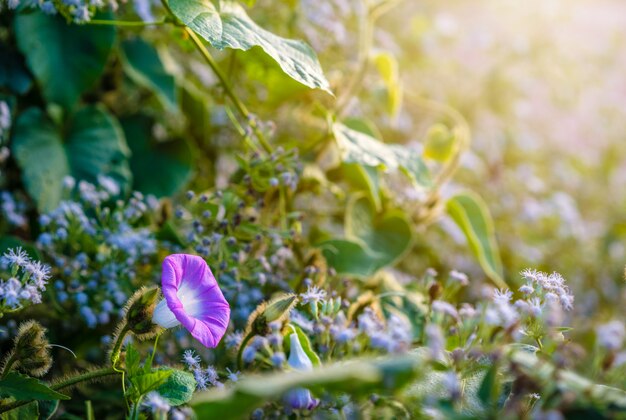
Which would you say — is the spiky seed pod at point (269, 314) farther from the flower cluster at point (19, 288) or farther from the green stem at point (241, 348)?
the flower cluster at point (19, 288)

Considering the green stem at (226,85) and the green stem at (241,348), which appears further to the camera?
the green stem at (226,85)

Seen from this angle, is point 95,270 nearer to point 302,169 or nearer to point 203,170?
point 302,169

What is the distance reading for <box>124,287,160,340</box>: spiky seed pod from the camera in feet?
2.45

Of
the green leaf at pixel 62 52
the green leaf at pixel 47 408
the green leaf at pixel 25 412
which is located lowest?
the green leaf at pixel 47 408

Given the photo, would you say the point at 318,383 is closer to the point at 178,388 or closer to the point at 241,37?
the point at 178,388

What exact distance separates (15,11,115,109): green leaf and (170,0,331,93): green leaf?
0.39 metres

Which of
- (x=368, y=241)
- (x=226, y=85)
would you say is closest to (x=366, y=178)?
(x=368, y=241)

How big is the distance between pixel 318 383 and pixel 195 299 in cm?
36

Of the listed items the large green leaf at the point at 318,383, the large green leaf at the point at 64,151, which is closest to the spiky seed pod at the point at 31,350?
the large green leaf at the point at 318,383

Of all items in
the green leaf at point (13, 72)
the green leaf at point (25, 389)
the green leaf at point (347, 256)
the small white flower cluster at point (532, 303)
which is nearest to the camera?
the small white flower cluster at point (532, 303)

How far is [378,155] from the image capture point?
103 centimetres

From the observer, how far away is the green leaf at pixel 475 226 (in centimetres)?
134

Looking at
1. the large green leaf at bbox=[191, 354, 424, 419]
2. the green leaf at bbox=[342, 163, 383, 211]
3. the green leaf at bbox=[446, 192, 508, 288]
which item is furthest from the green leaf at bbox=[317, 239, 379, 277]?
the large green leaf at bbox=[191, 354, 424, 419]

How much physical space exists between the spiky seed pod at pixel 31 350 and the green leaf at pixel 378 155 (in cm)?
46
